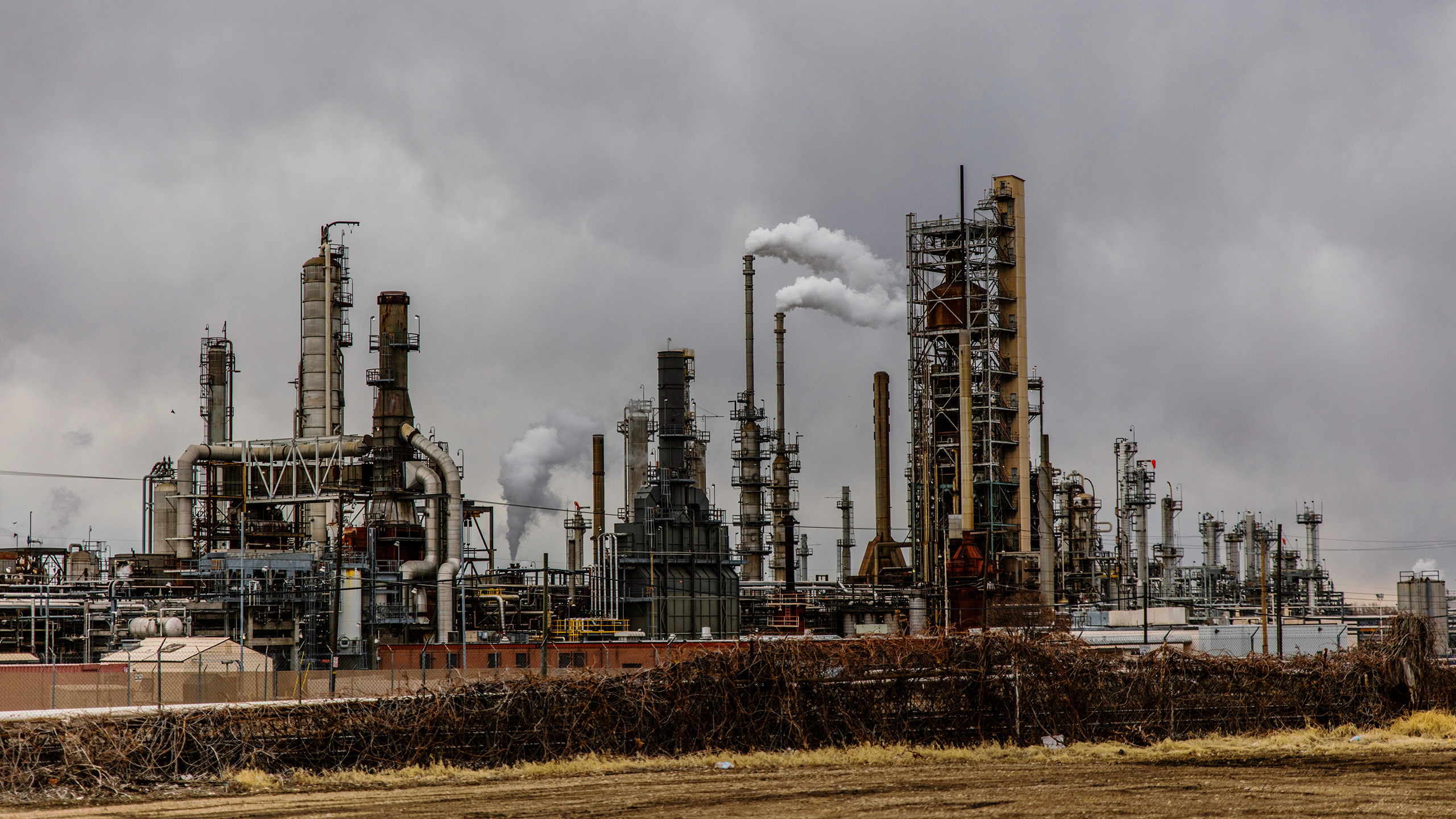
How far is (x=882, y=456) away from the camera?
79.9 m

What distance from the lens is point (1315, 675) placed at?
111ft

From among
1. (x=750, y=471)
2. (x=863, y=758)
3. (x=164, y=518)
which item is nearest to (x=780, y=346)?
(x=750, y=471)

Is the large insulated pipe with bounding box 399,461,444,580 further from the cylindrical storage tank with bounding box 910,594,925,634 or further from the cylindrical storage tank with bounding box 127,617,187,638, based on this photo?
Result: the cylindrical storage tank with bounding box 910,594,925,634

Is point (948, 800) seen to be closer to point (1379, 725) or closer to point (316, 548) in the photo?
point (1379, 725)

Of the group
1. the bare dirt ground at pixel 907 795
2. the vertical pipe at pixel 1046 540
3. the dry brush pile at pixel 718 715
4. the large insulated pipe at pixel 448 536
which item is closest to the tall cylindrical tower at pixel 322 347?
the large insulated pipe at pixel 448 536

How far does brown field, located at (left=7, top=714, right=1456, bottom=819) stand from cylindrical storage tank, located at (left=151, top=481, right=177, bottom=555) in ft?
127

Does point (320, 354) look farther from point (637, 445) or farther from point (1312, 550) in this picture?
point (1312, 550)

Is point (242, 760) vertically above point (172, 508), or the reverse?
point (172, 508)

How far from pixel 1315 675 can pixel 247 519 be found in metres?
45.0

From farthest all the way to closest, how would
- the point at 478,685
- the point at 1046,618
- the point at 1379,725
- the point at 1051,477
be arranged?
the point at 1051,477 → the point at 1046,618 → the point at 1379,725 → the point at 478,685

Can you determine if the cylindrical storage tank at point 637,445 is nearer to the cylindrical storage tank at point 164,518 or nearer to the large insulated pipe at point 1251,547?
the cylindrical storage tank at point 164,518

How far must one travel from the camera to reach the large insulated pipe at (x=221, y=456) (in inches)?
2383

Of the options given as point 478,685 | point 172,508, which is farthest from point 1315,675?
point 172,508

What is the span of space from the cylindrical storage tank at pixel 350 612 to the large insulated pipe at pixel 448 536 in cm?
334
